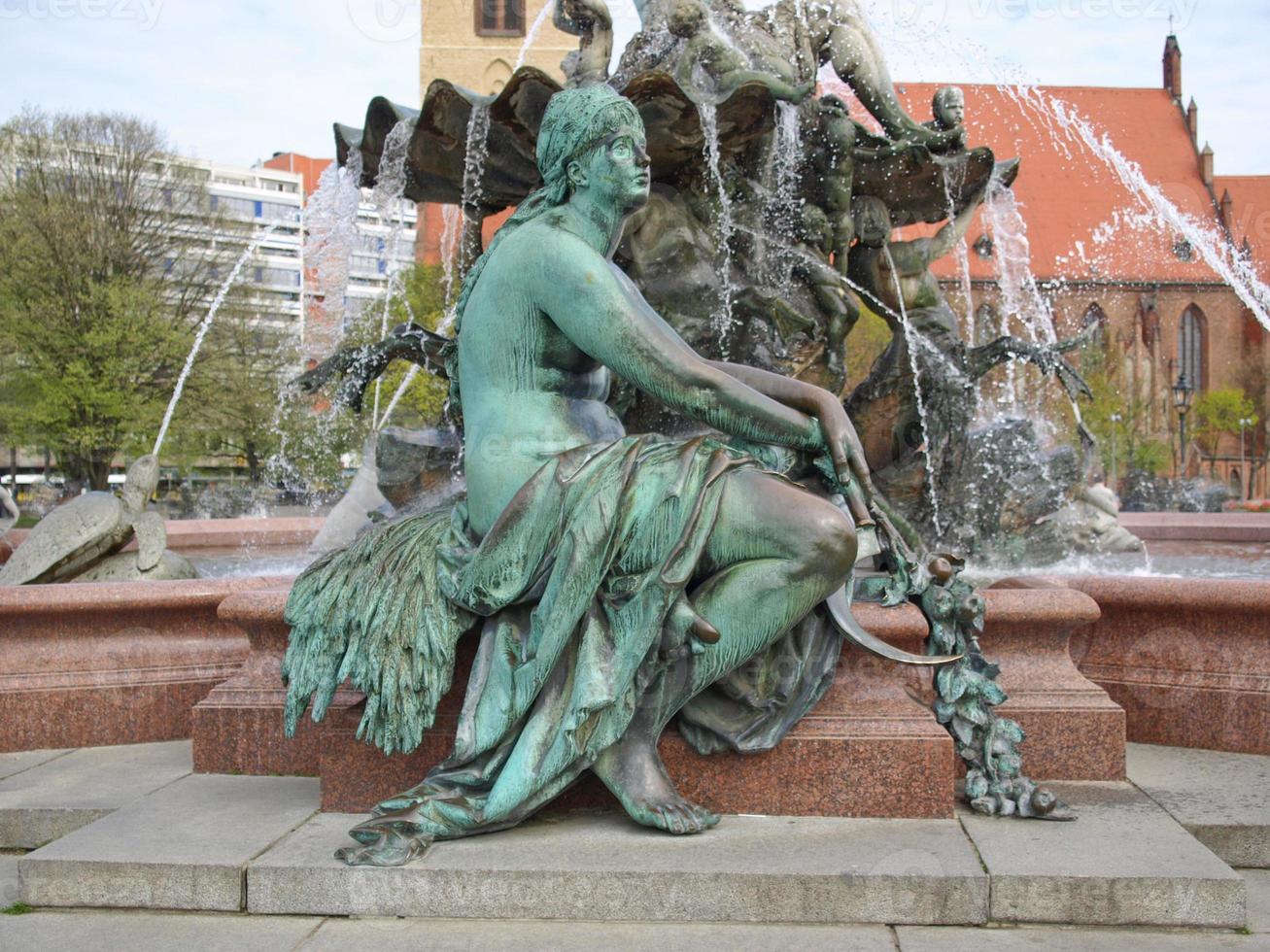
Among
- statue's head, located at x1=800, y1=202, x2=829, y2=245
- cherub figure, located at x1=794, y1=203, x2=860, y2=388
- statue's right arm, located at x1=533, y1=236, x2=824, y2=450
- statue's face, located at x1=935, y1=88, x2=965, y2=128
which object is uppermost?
statue's face, located at x1=935, y1=88, x2=965, y2=128

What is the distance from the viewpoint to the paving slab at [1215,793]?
3.73 metres

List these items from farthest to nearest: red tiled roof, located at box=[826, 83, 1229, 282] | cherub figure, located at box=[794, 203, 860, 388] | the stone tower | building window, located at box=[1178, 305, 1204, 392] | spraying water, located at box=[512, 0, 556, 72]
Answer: the stone tower < building window, located at box=[1178, 305, 1204, 392] < red tiled roof, located at box=[826, 83, 1229, 282] < spraying water, located at box=[512, 0, 556, 72] < cherub figure, located at box=[794, 203, 860, 388]

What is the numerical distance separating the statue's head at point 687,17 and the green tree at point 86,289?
31.0 m

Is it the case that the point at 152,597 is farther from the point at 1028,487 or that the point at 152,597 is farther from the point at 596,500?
the point at 1028,487

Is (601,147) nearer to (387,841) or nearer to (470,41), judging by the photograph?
(387,841)

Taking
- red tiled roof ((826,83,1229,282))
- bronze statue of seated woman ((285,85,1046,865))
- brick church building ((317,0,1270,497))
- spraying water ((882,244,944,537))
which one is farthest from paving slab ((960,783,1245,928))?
brick church building ((317,0,1270,497))

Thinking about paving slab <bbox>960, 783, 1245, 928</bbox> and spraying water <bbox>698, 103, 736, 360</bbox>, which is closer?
paving slab <bbox>960, 783, 1245, 928</bbox>

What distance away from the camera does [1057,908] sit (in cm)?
311

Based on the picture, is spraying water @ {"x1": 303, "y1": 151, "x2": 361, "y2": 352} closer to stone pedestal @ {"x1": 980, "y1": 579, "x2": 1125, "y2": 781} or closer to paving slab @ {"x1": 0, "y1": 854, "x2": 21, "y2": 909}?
paving slab @ {"x1": 0, "y1": 854, "x2": 21, "y2": 909}

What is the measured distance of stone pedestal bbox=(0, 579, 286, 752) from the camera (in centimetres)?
511

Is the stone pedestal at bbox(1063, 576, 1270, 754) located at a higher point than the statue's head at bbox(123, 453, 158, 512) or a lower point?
lower

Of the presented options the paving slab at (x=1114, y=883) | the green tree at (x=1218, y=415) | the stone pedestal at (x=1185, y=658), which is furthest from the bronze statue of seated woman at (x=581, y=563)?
the green tree at (x=1218, y=415)

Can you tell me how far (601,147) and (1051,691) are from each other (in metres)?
2.30

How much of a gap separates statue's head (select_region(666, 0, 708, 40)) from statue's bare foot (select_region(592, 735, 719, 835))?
3854 mm
